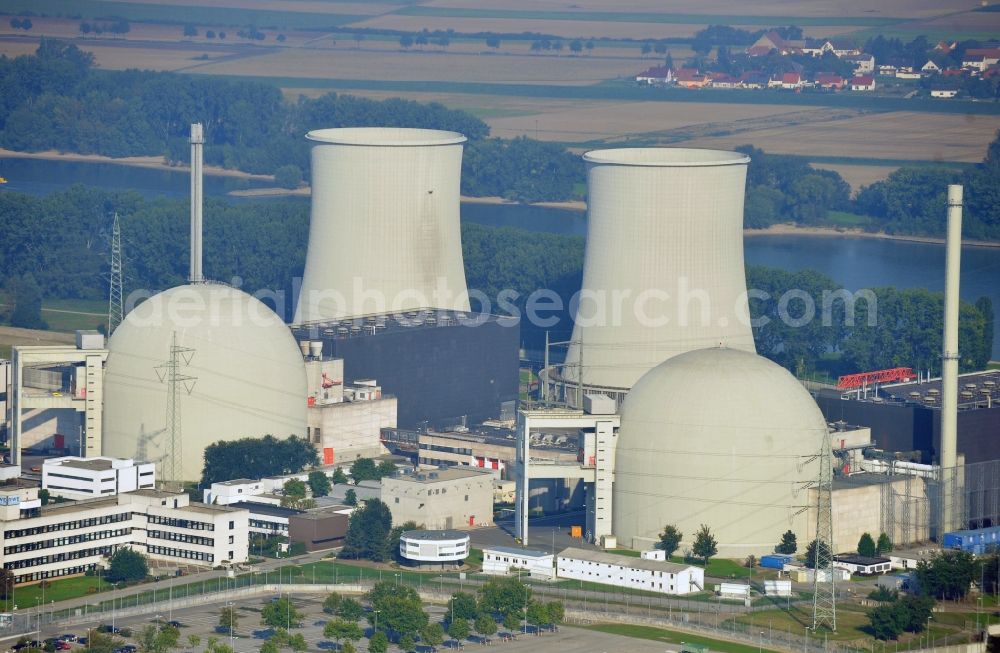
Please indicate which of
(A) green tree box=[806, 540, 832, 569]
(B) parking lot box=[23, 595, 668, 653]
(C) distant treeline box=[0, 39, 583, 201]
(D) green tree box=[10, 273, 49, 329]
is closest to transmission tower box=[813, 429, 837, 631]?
(A) green tree box=[806, 540, 832, 569]

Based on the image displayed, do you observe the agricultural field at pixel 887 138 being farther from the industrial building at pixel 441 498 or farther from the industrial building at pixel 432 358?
the industrial building at pixel 441 498

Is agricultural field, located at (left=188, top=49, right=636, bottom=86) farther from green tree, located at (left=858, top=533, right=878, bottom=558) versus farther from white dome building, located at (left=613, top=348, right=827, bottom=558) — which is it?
green tree, located at (left=858, top=533, right=878, bottom=558)

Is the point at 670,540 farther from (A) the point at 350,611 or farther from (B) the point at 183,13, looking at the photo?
(B) the point at 183,13

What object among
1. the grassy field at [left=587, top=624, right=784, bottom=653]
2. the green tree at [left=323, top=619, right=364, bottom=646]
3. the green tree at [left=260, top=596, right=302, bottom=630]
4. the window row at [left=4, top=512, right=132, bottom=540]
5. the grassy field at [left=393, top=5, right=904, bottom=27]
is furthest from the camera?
the grassy field at [left=393, top=5, right=904, bottom=27]

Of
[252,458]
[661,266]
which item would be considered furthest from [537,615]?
[661,266]

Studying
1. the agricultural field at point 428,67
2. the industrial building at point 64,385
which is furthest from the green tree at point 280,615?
the agricultural field at point 428,67

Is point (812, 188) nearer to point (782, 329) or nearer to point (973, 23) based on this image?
point (973, 23)
